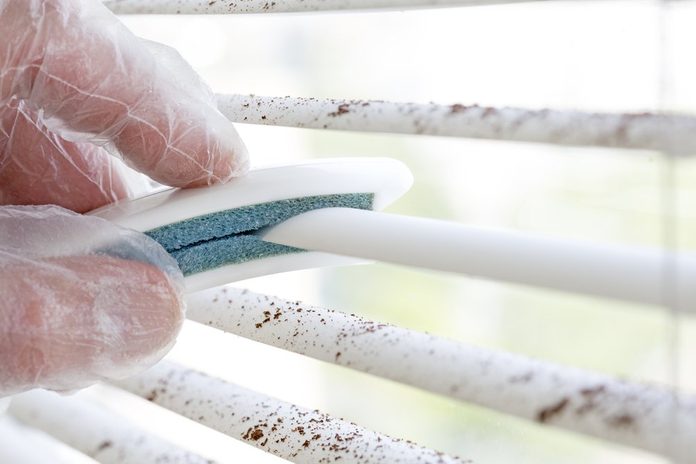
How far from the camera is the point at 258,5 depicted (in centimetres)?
55

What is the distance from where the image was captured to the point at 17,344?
19.5 inches

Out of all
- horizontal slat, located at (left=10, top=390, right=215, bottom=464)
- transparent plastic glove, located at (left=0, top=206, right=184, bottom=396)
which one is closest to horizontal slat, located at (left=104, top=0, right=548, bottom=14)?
transparent plastic glove, located at (left=0, top=206, right=184, bottom=396)

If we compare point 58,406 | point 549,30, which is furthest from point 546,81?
point 58,406

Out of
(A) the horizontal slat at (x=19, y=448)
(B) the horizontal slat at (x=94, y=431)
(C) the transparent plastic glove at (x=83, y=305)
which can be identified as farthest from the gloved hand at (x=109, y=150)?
(A) the horizontal slat at (x=19, y=448)

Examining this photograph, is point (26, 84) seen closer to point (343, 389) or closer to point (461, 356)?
point (461, 356)

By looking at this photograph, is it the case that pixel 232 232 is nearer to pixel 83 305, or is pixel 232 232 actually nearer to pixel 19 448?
pixel 83 305

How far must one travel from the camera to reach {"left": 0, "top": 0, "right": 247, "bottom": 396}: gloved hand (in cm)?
50

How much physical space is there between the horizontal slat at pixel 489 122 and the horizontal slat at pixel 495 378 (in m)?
0.11

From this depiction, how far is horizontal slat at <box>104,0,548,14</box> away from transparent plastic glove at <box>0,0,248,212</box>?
6 cm

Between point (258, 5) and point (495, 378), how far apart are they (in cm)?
29

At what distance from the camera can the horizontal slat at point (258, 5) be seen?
44 centimetres

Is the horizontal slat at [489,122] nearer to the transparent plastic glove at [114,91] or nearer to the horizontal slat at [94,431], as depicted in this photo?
the transparent plastic glove at [114,91]

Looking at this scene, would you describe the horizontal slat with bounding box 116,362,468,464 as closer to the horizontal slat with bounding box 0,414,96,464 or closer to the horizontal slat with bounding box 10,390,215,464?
the horizontal slat with bounding box 10,390,215,464

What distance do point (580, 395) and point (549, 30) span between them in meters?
0.23
